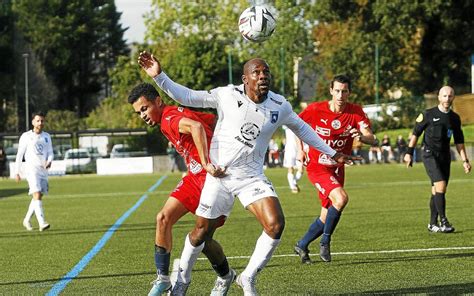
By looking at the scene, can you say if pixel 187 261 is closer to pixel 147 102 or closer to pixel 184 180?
pixel 184 180

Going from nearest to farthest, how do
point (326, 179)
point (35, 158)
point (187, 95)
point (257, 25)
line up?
point (187, 95) < point (257, 25) < point (326, 179) < point (35, 158)

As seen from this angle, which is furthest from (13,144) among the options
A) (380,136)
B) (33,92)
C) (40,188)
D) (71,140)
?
(40,188)

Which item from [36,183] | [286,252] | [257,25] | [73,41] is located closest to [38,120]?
[36,183]

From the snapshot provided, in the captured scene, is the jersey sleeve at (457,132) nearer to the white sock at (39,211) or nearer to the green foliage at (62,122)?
the white sock at (39,211)

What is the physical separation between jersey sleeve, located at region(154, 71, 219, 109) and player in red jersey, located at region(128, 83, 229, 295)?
0.19 meters

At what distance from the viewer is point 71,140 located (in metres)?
56.9

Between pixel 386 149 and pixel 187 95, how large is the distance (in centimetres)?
4608

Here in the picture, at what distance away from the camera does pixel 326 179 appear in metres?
11.8

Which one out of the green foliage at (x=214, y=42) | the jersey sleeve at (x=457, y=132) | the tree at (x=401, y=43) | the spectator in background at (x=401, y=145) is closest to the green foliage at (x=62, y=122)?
the green foliage at (x=214, y=42)

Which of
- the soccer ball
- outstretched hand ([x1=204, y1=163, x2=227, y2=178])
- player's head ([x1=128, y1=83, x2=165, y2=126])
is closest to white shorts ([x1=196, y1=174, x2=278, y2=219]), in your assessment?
outstretched hand ([x1=204, y1=163, x2=227, y2=178])

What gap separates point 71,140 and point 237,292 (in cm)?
4850

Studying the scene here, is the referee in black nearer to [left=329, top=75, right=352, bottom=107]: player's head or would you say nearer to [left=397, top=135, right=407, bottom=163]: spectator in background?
[left=329, top=75, right=352, bottom=107]: player's head

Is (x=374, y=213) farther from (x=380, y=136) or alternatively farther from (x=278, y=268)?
(x=380, y=136)

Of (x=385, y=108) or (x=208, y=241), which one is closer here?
(x=208, y=241)
